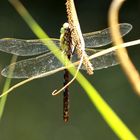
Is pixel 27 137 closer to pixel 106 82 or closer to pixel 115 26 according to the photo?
pixel 106 82

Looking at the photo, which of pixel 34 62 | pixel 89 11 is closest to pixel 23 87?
pixel 89 11

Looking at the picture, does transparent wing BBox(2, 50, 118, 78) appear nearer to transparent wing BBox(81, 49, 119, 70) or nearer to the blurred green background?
transparent wing BBox(81, 49, 119, 70)

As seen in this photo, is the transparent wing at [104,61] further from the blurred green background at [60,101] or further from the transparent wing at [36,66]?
the blurred green background at [60,101]

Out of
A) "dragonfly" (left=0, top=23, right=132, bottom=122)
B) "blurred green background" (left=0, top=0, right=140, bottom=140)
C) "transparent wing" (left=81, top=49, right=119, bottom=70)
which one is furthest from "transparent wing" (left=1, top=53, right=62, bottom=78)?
"blurred green background" (left=0, top=0, right=140, bottom=140)

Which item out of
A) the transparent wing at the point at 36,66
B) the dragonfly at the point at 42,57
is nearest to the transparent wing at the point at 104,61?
the dragonfly at the point at 42,57

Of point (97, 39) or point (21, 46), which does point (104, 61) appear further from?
point (21, 46)

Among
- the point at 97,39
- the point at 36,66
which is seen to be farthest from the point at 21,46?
the point at 97,39
